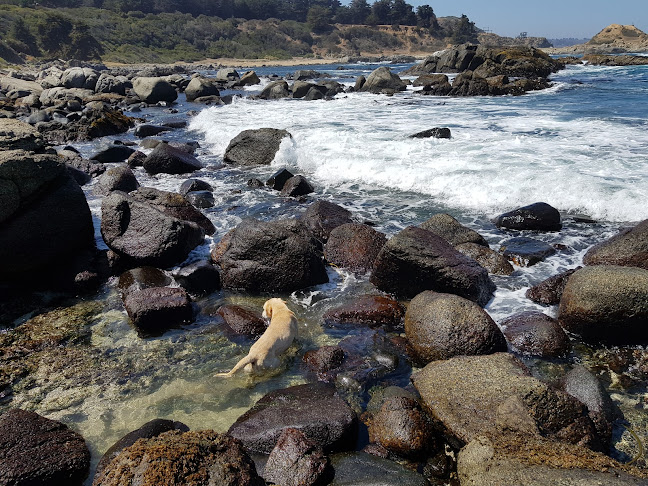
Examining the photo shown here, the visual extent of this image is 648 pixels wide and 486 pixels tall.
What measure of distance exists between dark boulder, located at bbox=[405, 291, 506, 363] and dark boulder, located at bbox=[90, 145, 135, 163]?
11.8 m

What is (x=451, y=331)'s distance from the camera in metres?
4.54

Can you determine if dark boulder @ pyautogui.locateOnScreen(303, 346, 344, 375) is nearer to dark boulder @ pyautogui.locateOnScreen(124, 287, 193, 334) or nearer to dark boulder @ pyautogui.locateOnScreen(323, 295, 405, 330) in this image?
dark boulder @ pyautogui.locateOnScreen(323, 295, 405, 330)

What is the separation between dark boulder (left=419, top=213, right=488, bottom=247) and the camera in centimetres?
700

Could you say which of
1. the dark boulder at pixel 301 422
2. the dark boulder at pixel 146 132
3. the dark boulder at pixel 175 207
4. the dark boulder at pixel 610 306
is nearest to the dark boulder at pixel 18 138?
the dark boulder at pixel 175 207

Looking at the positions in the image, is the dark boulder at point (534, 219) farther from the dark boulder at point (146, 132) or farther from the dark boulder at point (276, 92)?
the dark boulder at point (276, 92)

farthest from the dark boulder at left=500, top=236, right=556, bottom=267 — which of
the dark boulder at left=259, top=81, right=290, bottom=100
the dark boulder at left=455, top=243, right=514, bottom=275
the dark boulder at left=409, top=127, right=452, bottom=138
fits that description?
the dark boulder at left=259, top=81, right=290, bottom=100

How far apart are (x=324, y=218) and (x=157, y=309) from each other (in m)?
3.46

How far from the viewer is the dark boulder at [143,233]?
21.7ft

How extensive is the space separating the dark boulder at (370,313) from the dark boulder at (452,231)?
1.99m

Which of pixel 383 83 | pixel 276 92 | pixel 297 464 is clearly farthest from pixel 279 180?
pixel 383 83

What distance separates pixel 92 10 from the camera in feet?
295

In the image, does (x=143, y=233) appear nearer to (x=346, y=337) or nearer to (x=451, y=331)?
(x=346, y=337)

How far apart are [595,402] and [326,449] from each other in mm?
2183

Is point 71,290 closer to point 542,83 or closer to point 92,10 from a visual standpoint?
point 542,83
